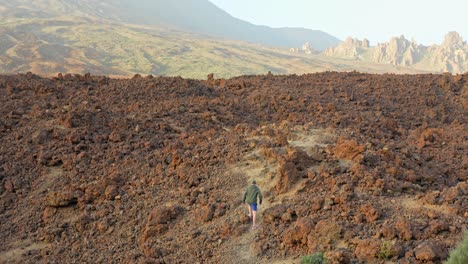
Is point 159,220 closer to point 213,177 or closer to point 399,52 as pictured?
point 213,177

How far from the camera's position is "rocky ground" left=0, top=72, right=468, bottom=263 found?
8891mm

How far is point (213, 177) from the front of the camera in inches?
462

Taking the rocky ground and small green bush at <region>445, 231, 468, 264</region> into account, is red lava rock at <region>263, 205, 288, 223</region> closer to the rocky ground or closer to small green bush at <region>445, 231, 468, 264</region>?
the rocky ground

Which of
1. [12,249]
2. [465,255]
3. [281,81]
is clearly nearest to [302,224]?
[465,255]

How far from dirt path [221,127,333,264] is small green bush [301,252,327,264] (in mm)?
440

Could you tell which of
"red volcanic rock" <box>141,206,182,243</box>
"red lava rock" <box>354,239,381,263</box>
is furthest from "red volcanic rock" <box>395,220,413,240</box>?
"red volcanic rock" <box>141,206,182,243</box>

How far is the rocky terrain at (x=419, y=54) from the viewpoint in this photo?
115 metres

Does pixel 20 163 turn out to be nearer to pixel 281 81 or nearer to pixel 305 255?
pixel 305 255

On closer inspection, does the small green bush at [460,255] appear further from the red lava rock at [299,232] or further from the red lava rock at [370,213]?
the red lava rock at [299,232]

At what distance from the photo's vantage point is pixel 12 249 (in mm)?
10633

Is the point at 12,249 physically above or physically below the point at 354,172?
below

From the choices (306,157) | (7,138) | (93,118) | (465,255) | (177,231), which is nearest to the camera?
(465,255)

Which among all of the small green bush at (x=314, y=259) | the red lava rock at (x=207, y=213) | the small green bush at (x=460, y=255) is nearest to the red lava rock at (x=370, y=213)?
the small green bush at (x=314, y=259)

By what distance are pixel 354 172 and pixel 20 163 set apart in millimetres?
9259
